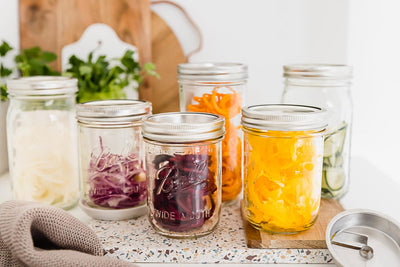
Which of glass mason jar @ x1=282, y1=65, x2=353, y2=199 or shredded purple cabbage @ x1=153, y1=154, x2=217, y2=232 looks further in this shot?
glass mason jar @ x1=282, y1=65, x2=353, y2=199

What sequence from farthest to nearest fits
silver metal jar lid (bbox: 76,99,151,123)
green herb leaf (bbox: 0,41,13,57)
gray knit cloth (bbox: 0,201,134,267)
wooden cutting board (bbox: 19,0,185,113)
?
wooden cutting board (bbox: 19,0,185,113) < green herb leaf (bbox: 0,41,13,57) < silver metal jar lid (bbox: 76,99,151,123) < gray knit cloth (bbox: 0,201,134,267)

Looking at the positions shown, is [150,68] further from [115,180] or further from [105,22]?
[115,180]

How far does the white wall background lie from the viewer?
1209 mm

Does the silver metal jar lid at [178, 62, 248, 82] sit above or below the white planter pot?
above

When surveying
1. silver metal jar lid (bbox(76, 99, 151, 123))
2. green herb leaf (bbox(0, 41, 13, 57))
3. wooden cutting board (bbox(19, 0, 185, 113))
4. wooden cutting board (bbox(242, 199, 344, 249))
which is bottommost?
wooden cutting board (bbox(242, 199, 344, 249))

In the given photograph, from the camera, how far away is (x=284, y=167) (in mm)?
699

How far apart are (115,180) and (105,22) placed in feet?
1.92

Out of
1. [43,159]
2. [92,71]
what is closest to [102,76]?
[92,71]

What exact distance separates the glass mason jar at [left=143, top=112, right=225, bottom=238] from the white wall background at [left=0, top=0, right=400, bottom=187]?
0.55 meters

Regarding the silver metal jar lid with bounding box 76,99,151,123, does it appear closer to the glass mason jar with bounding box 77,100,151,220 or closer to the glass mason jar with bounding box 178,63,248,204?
the glass mason jar with bounding box 77,100,151,220

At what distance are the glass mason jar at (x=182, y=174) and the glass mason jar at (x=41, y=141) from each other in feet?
0.81

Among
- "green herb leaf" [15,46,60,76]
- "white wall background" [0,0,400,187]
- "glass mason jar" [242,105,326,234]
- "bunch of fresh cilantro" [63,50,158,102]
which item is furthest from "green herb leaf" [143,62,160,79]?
"glass mason jar" [242,105,326,234]

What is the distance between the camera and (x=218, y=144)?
0.76 meters

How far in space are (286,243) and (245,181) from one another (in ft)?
0.43
